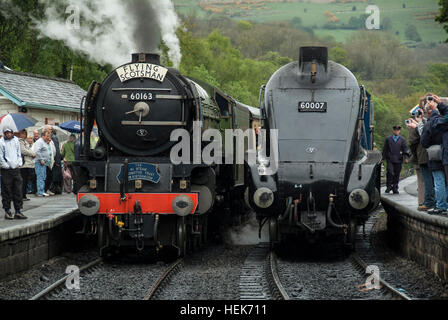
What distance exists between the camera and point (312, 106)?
11648mm

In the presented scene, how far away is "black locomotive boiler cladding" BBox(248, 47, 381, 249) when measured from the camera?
11016mm

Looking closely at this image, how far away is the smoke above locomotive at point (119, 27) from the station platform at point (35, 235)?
364cm

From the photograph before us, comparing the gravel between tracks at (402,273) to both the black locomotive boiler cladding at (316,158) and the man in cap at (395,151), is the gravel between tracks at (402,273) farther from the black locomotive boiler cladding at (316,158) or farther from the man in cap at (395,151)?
the man in cap at (395,151)

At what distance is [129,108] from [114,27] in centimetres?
381

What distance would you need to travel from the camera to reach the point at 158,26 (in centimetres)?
1409

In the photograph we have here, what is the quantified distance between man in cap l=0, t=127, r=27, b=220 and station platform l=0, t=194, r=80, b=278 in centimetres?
32

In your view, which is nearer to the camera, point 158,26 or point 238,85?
point 158,26

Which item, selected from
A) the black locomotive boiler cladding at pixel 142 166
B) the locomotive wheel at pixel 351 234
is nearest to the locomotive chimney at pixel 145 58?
the black locomotive boiler cladding at pixel 142 166

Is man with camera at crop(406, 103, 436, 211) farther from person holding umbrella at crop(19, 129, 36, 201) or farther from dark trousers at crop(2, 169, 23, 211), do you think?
person holding umbrella at crop(19, 129, 36, 201)

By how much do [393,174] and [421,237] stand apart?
758 centimetres

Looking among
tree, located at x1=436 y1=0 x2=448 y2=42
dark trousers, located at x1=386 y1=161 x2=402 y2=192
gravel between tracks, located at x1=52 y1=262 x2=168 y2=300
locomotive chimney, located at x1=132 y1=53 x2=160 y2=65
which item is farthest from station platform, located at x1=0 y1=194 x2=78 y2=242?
tree, located at x1=436 y1=0 x2=448 y2=42

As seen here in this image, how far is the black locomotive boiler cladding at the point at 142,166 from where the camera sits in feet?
36.2
